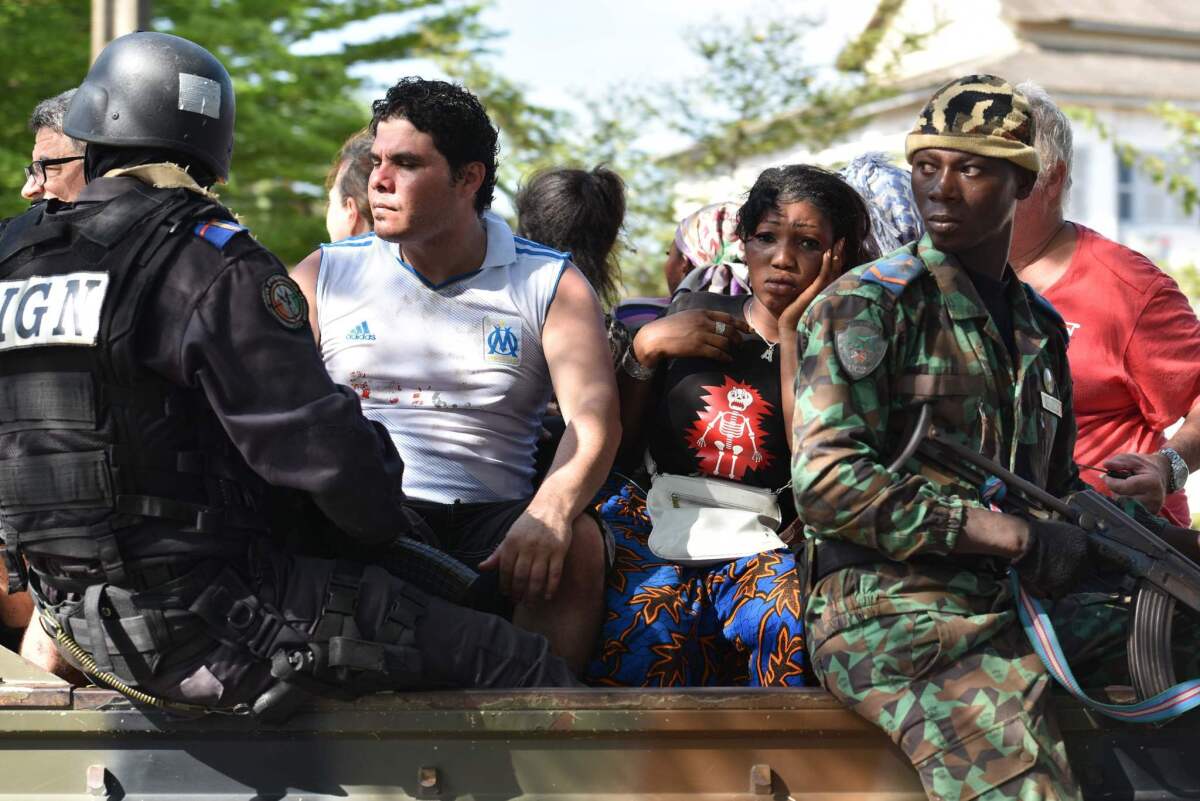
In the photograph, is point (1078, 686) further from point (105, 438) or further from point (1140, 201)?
point (1140, 201)

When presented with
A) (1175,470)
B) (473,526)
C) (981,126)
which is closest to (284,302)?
(473,526)

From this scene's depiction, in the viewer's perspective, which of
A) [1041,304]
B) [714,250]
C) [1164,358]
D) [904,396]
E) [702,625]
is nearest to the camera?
[904,396]

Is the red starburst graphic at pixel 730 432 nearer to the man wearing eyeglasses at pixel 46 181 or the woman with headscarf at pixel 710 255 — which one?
the woman with headscarf at pixel 710 255

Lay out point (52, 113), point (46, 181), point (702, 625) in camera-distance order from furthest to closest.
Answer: point (52, 113) < point (46, 181) < point (702, 625)

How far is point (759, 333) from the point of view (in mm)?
4117

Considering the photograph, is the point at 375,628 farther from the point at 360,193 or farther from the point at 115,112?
the point at 360,193

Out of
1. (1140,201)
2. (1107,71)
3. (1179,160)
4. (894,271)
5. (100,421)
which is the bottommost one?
(1140,201)

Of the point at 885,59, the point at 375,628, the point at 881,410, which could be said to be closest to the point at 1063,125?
the point at 881,410

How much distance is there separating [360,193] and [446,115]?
3.71ft

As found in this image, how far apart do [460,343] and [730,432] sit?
0.74 m

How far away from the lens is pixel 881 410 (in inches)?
123

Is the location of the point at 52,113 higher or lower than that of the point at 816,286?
higher

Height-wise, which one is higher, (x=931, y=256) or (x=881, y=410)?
(x=931, y=256)

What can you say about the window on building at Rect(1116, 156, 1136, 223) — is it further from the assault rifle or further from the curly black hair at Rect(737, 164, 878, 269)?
the assault rifle
